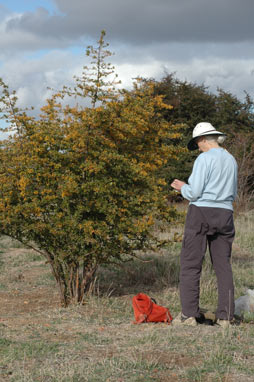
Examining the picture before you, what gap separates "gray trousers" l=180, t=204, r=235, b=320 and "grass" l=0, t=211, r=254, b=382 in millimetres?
247

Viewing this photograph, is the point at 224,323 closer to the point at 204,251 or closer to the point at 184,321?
the point at 184,321

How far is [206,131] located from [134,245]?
1.86m

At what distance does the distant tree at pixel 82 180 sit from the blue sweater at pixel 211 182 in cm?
85

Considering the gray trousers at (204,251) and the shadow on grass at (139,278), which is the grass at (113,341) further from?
the gray trousers at (204,251)

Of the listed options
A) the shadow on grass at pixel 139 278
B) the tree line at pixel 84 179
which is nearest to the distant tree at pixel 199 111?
the shadow on grass at pixel 139 278

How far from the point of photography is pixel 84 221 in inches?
222

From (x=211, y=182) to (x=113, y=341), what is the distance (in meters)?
1.68

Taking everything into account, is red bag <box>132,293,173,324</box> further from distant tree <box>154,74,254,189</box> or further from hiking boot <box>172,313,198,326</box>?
distant tree <box>154,74,254,189</box>

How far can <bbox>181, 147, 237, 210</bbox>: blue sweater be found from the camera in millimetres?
4906

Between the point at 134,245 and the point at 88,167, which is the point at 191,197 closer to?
the point at 88,167

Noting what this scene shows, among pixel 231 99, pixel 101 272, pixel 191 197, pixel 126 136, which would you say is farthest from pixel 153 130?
pixel 231 99

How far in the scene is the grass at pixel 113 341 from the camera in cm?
359

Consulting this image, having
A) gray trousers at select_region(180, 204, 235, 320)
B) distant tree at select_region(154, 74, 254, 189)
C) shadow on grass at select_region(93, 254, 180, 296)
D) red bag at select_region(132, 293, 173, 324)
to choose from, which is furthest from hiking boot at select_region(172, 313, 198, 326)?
distant tree at select_region(154, 74, 254, 189)

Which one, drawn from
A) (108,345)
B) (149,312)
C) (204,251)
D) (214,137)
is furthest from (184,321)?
(214,137)
